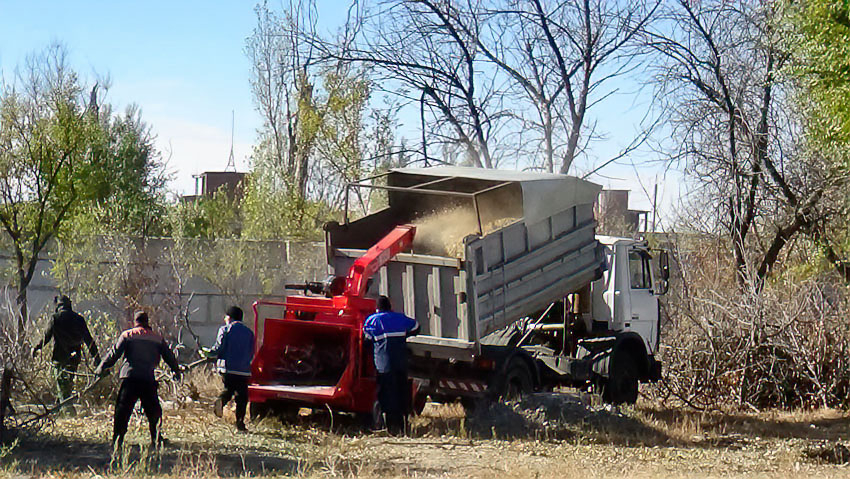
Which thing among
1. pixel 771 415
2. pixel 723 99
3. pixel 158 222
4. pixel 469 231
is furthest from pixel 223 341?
pixel 158 222

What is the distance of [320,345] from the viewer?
11898mm

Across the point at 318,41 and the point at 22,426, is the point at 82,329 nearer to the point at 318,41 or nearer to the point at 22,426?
the point at 22,426

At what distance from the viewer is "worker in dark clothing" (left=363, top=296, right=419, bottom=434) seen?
11.1 meters

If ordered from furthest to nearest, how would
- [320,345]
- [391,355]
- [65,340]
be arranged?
1. [65,340]
2. [320,345]
3. [391,355]

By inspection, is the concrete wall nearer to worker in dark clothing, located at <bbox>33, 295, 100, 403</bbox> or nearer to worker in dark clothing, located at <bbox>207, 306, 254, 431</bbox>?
worker in dark clothing, located at <bbox>33, 295, 100, 403</bbox>

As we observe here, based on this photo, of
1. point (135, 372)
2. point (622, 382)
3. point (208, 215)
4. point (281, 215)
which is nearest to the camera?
point (135, 372)

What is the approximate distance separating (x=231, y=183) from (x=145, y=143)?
914 inches

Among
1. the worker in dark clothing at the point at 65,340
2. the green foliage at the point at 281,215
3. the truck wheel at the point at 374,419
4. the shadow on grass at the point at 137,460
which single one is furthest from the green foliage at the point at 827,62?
the green foliage at the point at 281,215

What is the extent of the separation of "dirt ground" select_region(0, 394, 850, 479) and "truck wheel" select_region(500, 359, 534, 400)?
12.9 inches

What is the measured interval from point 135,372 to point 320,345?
258cm

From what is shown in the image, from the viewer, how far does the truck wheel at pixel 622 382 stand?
45.2ft

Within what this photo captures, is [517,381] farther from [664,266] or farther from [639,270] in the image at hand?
[664,266]

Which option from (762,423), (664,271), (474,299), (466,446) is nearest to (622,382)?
(664,271)

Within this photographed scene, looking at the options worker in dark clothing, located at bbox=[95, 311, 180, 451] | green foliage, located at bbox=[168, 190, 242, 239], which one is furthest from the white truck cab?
green foliage, located at bbox=[168, 190, 242, 239]
